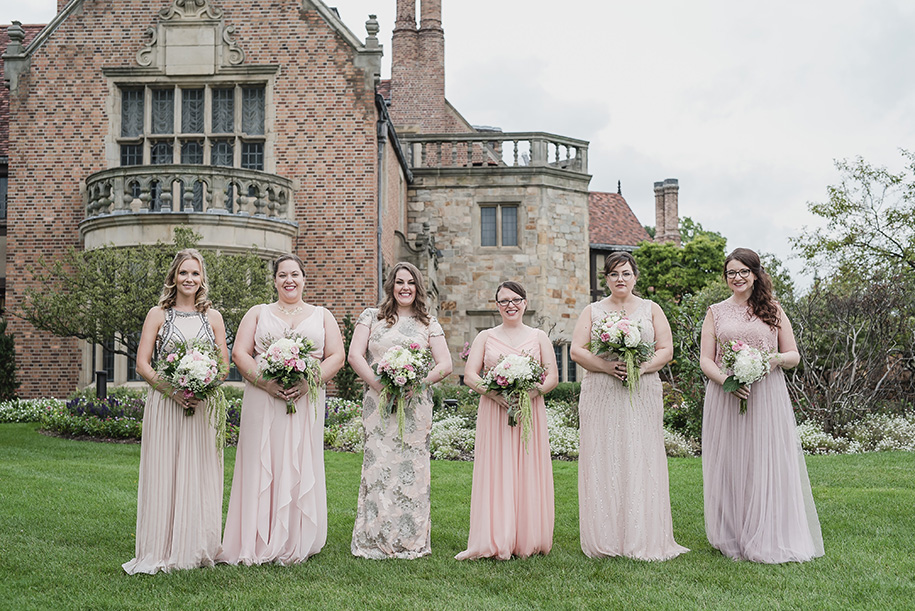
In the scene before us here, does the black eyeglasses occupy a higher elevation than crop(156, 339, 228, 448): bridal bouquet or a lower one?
higher

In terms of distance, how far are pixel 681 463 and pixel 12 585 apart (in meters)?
8.11

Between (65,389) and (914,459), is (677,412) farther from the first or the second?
(65,389)

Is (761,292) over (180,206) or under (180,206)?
under

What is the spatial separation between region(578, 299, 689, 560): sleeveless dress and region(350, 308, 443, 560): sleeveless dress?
3.86ft

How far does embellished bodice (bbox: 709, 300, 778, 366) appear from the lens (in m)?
6.13

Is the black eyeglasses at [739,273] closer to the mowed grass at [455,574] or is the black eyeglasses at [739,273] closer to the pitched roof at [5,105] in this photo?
the mowed grass at [455,574]

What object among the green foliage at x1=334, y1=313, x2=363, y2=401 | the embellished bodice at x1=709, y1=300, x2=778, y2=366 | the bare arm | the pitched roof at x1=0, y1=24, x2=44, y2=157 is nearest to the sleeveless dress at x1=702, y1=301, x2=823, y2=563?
the embellished bodice at x1=709, y1=300, x2=778, y2=366

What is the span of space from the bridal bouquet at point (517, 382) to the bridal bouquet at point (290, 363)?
4.01ft

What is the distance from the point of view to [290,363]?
18.8ft

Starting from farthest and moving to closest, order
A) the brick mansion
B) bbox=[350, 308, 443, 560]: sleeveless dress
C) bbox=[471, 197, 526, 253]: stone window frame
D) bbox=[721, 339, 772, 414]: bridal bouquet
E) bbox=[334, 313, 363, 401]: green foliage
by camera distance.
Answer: bbox=[471, 197, 526, 253]: stone window frame → the brick mansion → bbox=[334, 313, 363, 401]: green foliage → bbox=[350, 308, 443, 560]: sleeveless dress → bbox=[721, 339, 772, 414]: bridal bouquet

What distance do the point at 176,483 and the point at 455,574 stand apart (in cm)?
198

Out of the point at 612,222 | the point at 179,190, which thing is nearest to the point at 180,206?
the point at 179,190

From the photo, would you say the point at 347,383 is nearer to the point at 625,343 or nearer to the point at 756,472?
the point at 625,343

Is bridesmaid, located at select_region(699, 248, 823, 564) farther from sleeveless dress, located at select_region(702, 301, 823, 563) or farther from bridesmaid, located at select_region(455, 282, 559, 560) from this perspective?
bridesmaid, located at select_region(455, 282, 559, 560)
